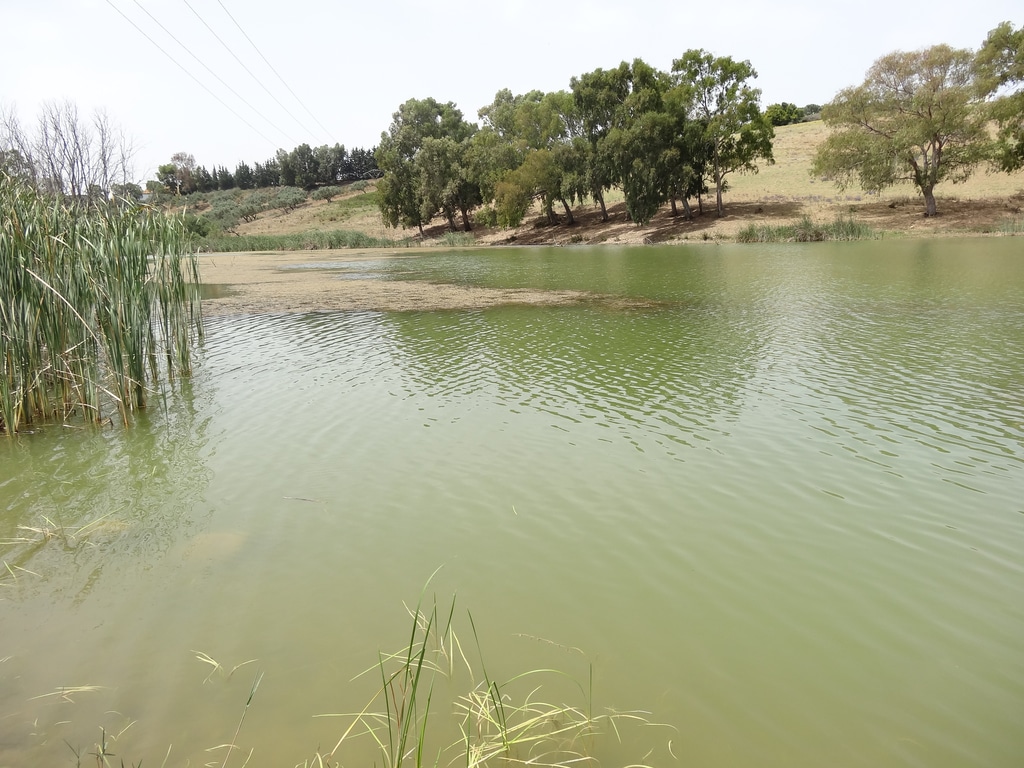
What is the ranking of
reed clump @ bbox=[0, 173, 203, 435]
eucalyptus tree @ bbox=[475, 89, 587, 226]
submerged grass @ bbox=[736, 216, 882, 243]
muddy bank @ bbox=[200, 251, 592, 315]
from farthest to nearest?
eucalyptus tree @ bbox=[475, 89, 587, 226], submerged grass @ bbox=[736, 216, 882, 243], muddy bank @ bbox=[200, 251, 592, 315], reed clump @ bbox=[0, 173, 203, 435]

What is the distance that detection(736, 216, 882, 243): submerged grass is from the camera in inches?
1378

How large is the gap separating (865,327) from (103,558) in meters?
12.9

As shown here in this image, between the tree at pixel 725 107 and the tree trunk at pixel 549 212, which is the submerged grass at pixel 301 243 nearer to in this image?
the tree trunk at pixel 549 212

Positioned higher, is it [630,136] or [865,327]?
[630,136]

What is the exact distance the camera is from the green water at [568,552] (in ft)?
9.66

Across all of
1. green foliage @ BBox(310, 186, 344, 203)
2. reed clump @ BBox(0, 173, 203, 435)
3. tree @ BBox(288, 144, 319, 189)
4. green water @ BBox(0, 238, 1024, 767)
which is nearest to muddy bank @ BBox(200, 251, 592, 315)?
green water @ BBox(0, 238, 1024, 767)

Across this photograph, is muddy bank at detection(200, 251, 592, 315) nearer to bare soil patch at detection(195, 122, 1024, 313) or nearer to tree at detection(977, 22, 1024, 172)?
bare soil patch at detection(195, 122, 1024, 313)

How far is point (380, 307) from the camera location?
1767 centimetres

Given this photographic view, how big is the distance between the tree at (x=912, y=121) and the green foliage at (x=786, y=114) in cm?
5067

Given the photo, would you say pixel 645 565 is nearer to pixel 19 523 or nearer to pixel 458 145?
pixel 19 523

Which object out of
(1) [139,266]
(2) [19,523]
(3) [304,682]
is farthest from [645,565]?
(1) [139,266]

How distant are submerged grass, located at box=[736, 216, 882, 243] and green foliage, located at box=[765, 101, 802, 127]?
196 ft

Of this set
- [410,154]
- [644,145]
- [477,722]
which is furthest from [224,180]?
[477,722]

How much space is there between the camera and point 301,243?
192 ft
